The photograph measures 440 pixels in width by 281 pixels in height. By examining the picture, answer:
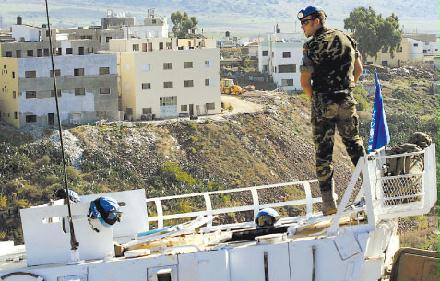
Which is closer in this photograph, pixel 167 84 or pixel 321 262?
pixel 321 262

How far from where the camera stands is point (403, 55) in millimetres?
126812

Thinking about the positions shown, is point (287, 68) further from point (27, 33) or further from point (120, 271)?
point (120, 271)

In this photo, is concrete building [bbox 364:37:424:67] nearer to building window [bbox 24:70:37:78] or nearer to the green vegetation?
the green vegetation

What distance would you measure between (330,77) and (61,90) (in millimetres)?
63185

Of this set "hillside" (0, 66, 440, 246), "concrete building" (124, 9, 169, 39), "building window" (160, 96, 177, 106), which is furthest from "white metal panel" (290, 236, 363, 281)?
"concrete building" (124, 9, 169, 39)

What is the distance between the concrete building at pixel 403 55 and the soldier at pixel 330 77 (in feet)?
346

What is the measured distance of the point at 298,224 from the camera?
14578 mm

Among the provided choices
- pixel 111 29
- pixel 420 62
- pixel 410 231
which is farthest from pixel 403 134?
pixel 420 62

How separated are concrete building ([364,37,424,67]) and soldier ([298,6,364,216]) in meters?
106

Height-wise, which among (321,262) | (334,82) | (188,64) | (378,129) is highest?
(334,82)

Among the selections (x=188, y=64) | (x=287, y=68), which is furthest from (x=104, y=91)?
(x=287, y=68)

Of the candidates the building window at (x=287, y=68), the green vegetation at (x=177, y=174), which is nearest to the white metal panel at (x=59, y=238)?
the green vegetation at (x=177, y=174)

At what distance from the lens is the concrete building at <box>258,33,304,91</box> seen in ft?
331

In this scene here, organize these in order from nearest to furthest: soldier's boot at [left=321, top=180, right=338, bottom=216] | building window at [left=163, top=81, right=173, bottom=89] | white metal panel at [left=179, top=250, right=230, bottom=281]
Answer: white metal panel at [left=179, top=250, right=230, bottom=281] < soldier's boot at [left=321, top=180, right=338, bottom=216] < building window at [left=163, top=81, right=173, bottom=89]
